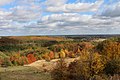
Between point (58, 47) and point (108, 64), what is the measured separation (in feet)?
415

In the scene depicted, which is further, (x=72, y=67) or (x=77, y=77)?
(x=72, y=67)

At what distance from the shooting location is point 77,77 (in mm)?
63562

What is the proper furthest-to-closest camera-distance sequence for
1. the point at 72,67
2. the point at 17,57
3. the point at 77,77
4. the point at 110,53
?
the point at 17,57, the point at 110,53, the point at 72,67, the point at 77,77

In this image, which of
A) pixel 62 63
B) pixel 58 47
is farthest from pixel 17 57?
pixel 62 63

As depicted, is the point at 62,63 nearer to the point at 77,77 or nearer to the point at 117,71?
the point at 77,77

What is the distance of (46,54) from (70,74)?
4137 inches

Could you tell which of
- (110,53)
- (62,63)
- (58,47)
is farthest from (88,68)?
(58,47)

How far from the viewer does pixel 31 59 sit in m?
159

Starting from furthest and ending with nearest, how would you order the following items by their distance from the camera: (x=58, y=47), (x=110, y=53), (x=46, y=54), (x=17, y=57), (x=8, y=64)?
(x=58, y=47)
(x=46, y=54)
(x=17, y=57)
(x=8, y=64)
(x=110, y=53)

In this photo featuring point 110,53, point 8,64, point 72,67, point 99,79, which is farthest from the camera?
point 8,64

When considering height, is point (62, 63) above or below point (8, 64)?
above

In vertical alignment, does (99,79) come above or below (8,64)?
above

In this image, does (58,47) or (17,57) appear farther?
(58,47)

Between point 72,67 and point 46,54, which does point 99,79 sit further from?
point 46,54
